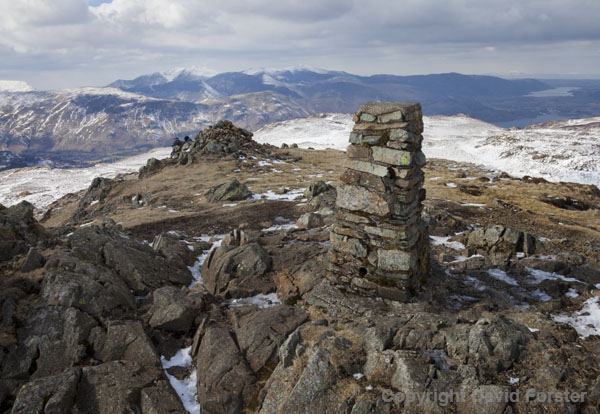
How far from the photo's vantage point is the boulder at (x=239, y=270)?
1345 centimetres

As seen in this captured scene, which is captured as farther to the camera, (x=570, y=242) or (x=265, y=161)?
(x=265, y=161)

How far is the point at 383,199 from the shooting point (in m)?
10.7

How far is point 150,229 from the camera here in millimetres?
21875

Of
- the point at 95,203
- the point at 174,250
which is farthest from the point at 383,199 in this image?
the point at 95,203

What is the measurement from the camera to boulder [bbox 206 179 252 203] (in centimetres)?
2970

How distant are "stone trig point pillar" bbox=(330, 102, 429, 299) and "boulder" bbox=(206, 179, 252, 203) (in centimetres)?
1924

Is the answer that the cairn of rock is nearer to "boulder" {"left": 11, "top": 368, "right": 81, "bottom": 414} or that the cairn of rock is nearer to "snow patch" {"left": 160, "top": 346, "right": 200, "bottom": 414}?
"snow patch" {"left": 160, "top": 346, "right": 200, "bottom": 414}

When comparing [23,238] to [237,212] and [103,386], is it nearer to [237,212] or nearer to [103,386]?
[103,386]

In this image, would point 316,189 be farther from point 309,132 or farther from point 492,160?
point 309,132

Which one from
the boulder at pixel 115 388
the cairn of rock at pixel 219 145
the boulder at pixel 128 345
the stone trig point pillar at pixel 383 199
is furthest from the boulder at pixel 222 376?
the cairn of rock at pixel 219 145

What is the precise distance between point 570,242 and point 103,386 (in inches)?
860

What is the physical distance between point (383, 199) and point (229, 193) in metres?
21.2

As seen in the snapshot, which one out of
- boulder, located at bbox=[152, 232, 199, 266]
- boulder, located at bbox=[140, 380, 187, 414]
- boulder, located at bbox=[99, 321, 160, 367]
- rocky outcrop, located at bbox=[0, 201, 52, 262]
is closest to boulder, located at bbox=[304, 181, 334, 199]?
boulder, located at bbox=[152, 232, 199, 266]

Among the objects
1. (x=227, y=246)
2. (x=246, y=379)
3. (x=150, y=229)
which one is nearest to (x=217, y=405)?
(x=246, y=379)
